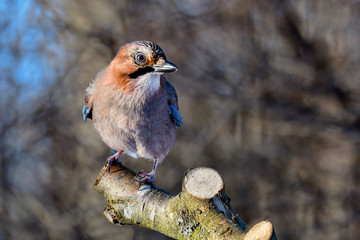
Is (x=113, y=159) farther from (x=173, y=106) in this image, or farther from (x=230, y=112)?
(x=230, y=112)

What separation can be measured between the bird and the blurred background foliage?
3.66 metres

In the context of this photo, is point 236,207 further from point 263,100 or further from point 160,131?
point 160,131

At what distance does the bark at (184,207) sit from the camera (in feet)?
5.71

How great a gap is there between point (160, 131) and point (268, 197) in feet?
14.7

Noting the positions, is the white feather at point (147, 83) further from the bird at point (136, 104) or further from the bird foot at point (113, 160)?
the bird foot at point (113, 160)

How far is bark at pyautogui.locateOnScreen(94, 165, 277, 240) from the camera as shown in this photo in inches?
68.5

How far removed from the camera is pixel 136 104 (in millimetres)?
2346

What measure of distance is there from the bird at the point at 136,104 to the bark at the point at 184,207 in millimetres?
130

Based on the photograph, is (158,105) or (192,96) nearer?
(158,105)

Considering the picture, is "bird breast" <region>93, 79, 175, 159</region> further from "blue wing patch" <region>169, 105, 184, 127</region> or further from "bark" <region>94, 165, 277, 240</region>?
"bark" <region>94, 165, 277, 240</region>

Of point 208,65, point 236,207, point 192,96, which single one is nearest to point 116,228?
point 236,207

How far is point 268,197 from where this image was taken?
6.49 meters

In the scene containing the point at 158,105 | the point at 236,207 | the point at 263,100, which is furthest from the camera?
the point at 263,100

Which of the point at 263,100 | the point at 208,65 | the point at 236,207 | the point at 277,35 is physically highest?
the point at 277,35
